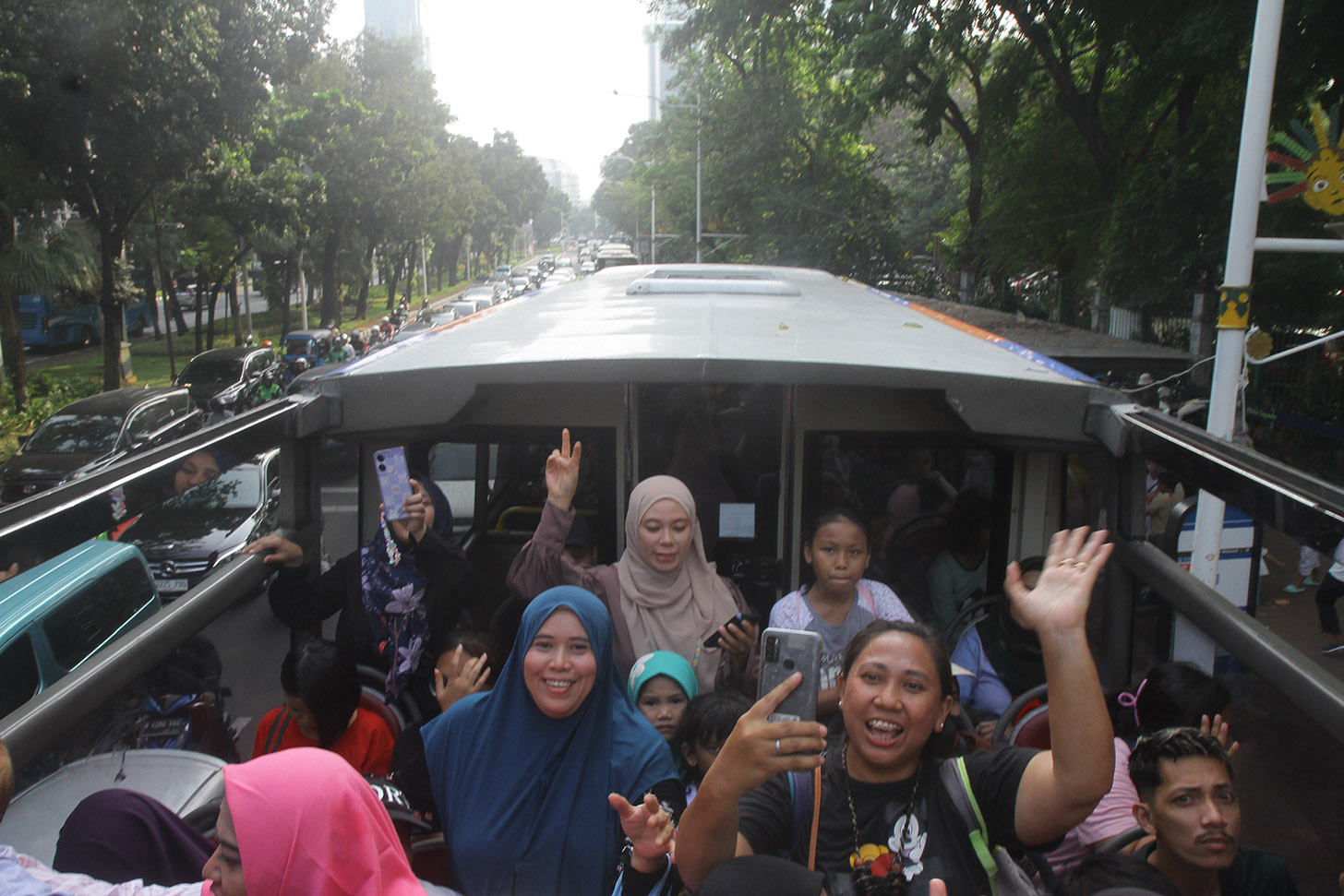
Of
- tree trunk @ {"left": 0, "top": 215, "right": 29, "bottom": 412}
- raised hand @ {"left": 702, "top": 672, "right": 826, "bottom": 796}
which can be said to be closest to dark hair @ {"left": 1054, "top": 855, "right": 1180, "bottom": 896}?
raised hand @ {"left": 702, "top": 672, "right": 826, "bottom": 796}

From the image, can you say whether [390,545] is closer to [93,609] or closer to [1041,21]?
[93,609]

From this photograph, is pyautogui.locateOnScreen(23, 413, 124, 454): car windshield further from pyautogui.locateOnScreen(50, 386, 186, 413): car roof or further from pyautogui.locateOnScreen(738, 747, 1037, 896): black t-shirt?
pyautogui.locateOnScreen(738, 747, 1037, 896): black t-shirt

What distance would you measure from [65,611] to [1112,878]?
18.5 ft

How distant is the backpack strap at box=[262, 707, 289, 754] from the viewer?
11.0 ft

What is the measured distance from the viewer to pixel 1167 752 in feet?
8.09

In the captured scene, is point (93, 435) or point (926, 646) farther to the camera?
point (93, 435)

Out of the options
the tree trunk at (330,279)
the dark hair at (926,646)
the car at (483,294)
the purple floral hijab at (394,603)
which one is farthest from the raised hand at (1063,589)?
the car at (483,294)

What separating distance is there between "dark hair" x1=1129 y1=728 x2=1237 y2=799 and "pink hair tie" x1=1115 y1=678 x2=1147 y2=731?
19.2 inches

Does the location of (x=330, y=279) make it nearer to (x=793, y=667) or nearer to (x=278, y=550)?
(x=278, y=550)

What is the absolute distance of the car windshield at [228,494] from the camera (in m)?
10.5

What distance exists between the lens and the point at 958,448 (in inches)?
194

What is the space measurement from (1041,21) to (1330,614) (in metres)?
12.2

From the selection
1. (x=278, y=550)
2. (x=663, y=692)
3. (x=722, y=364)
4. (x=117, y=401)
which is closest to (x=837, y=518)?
(x=722, y=364)

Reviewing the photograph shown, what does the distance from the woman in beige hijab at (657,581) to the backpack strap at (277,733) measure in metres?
0.88
